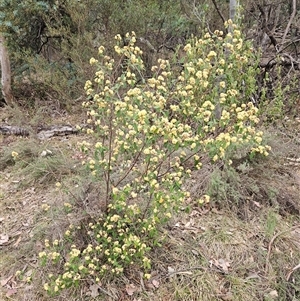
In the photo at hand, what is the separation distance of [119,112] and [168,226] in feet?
3.85

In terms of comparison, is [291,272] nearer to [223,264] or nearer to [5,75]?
[223,264]

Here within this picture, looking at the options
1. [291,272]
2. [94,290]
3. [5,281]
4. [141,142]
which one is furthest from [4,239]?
[291,272]

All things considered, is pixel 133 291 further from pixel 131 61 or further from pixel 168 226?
pixel 131 61

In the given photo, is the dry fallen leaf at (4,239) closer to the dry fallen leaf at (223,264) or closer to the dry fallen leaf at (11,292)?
the dry fallen leaf at (11,292)

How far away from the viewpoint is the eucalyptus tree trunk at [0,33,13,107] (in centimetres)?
485

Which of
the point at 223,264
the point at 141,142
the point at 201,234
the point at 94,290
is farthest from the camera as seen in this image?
the point at 201,234

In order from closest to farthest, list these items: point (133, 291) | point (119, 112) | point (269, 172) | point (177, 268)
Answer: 1. point (119, 112)
2. point (133, 291)
3. point (177, 268)
4. point (269, 172)

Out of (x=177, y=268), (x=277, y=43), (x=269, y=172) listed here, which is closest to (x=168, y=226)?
(x=177, y=268)

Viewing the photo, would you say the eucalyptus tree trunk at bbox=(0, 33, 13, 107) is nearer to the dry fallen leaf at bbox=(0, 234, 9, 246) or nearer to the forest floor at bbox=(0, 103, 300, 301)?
the forest floor at bbox=(0, 103, 300, 301)

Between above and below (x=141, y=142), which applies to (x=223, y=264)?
Result: below

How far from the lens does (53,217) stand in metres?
2.41

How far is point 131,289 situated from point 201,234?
706mm

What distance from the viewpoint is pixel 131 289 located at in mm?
2102

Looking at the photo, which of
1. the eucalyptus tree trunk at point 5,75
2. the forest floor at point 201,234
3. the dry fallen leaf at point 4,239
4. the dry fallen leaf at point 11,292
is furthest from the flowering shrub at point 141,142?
the eucalyptus tree trunk at point 5,75
